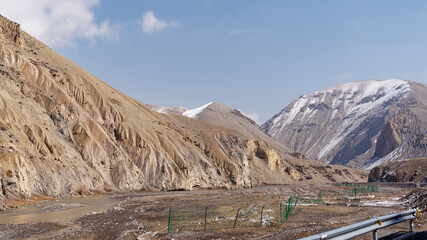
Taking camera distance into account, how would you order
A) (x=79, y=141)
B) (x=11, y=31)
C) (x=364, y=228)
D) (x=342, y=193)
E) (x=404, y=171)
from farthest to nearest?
(x=404, y=171)
(x=11, y=31)
(x=79, y=141)
(x=342, y=193)
(x=364, y=228)

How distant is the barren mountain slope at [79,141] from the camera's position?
52.1 meters

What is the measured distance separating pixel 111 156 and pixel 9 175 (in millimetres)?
32752

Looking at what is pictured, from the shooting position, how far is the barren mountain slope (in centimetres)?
5206

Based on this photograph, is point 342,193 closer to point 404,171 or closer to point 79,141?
point 79,141

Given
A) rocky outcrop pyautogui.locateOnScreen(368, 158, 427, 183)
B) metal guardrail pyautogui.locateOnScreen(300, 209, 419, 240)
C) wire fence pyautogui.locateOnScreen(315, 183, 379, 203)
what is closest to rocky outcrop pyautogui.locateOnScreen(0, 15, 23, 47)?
wire fence pyautogui.locateOnScreen(315, 183, 379, 203)

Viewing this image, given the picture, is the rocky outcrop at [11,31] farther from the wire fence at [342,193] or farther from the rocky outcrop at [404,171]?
the rocky outcrop at [404,171]

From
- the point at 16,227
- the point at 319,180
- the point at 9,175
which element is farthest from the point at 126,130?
the point at 319,180

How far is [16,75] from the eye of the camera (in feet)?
239

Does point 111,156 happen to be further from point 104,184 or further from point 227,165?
point 227,165

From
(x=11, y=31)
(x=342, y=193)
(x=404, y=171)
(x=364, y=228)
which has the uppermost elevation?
(x=11, y=31)

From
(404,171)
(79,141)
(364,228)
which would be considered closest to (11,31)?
(79,141)

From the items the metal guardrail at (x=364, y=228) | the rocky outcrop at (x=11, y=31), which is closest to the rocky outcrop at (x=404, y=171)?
the metal guardrail at (x=364, y=228)

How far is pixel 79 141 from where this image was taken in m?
73.8

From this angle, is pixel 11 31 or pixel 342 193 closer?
pixel 342 193
